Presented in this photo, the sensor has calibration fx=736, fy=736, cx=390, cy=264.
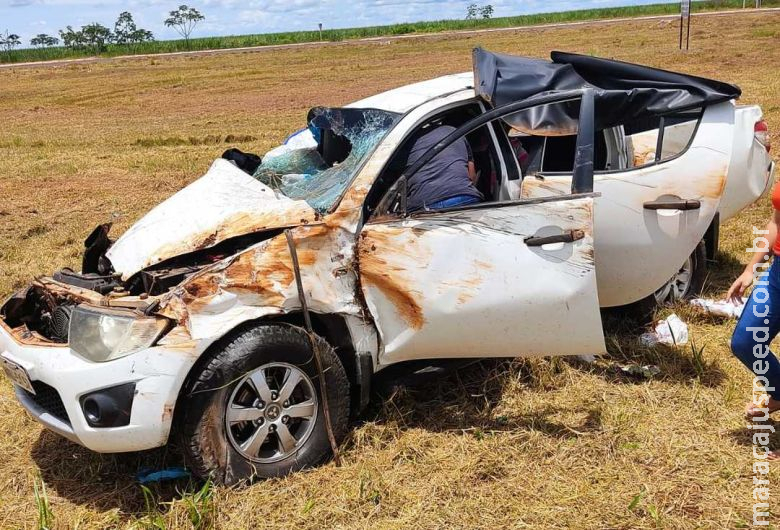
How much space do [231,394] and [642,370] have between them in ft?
7.68

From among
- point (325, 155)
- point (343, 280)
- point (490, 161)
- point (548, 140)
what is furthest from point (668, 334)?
point (325, 155)

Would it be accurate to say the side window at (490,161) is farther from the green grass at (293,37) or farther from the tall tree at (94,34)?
the tall tree at (94,34)

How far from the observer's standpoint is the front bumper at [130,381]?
9.55 feet

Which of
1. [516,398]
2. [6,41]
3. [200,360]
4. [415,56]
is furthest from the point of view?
[6,41]

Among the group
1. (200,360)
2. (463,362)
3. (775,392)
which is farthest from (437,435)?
(775,392)

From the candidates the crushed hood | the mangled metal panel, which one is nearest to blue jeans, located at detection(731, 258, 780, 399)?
the mangled metal panel

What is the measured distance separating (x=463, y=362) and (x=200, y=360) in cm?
132

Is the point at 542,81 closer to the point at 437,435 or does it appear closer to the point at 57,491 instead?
the point at 437,435

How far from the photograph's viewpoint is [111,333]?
3004mm

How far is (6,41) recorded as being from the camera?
70.6 metres

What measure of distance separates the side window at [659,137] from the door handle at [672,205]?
0.84 ft

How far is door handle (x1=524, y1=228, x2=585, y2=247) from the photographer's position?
3.26m

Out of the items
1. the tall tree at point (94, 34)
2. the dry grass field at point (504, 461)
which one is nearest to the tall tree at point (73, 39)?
the tall tree at point (94, 34)

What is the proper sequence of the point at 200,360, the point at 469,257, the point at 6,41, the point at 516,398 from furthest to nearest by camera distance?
the point at 6,41 → the point at 516,398 → the point at 469,257 → the point at 200,360
